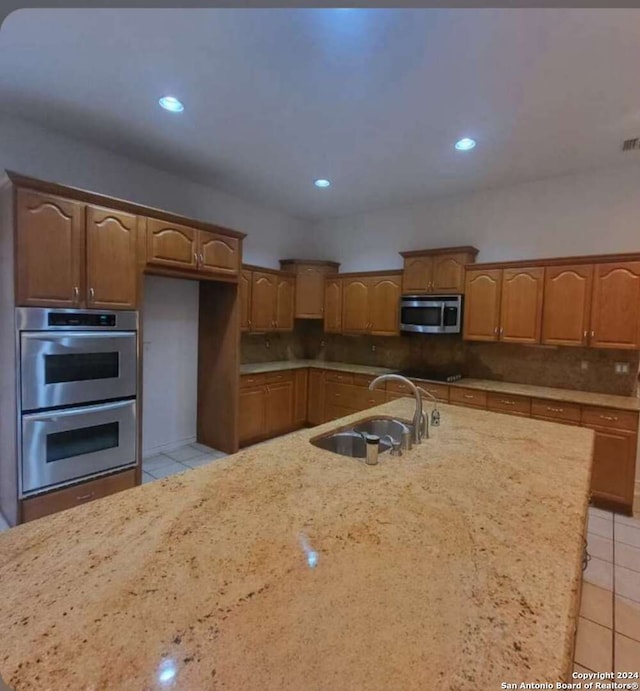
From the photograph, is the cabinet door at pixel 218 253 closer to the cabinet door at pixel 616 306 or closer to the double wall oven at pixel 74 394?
the double wall oven at pixel 74 394

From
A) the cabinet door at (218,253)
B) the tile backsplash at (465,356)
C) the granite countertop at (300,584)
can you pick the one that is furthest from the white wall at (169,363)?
the granite countertop at (300,584)

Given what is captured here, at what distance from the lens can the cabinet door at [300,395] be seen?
16.6 feet

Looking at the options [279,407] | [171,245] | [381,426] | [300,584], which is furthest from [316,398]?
[300,584]

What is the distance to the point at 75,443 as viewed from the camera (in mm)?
2852

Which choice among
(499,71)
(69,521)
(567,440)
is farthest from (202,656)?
(499,71)

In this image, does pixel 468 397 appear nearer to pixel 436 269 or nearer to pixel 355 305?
pixel 436 269

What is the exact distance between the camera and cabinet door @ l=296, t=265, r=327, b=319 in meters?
5.26

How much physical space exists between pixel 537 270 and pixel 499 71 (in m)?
2.02

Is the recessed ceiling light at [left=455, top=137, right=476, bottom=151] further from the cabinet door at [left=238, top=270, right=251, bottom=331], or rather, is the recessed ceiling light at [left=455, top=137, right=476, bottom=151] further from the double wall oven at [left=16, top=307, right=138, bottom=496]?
the double wall oven at [left=16, top=307, right=138, bottom=496]

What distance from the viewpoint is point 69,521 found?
120cm

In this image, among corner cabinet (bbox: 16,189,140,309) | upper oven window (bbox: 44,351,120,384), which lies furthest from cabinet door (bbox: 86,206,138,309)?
upper oven window (bbox: 44,351,120,384)

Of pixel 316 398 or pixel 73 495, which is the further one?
pixel 316 398

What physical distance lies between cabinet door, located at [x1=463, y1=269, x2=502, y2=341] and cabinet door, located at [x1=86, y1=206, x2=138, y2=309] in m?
3.25

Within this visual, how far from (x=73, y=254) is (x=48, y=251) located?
15 centimetres
